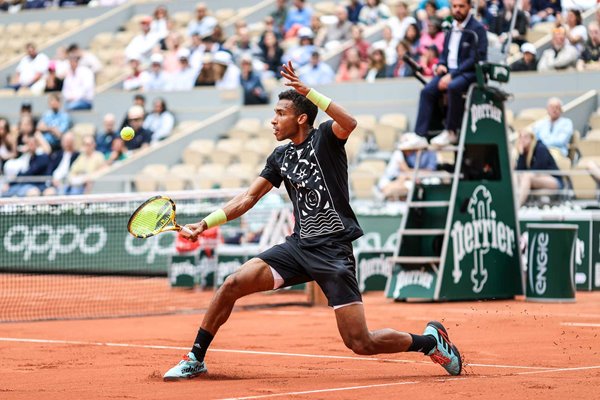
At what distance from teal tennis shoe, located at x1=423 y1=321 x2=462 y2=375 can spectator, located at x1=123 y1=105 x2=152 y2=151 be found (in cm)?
1555

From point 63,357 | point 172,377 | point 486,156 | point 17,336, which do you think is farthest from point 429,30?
point 172,377

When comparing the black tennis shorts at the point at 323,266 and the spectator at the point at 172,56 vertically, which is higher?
the spectator at the point at 172,56

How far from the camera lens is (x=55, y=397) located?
7.18 metres

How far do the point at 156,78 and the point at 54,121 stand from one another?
2.36 meters

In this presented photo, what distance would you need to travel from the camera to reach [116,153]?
22.8 meters

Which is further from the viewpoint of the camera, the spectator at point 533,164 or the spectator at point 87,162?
the spectator at point 87,162

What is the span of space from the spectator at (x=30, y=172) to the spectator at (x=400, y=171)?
6.94 meters

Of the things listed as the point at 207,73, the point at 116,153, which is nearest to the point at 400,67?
the point at 207,73

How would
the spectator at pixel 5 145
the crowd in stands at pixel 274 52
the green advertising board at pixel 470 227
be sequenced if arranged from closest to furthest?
1. the green advertising board at pixel 470 227
2. the crowd in stands at pixel 274 52
3. the spectator at pixel 5 145

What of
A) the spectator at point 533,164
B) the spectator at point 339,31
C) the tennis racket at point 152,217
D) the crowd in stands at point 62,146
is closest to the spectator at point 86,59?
the crowd in stands at point 62,146

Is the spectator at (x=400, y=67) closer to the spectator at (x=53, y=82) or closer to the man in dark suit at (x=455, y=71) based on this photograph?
the man in dark suit at (x=455, y=71)

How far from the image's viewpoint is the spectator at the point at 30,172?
22.1m

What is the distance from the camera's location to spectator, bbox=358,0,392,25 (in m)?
23.5

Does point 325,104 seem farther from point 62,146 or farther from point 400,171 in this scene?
point 62,146
